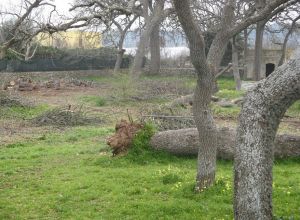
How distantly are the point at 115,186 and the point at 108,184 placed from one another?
0.20 metres

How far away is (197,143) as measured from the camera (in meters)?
10.6

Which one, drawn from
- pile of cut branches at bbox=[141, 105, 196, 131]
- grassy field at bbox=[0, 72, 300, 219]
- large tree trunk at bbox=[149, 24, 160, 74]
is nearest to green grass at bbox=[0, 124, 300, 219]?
grassy field at bbox=[0, 72, 300, 219]

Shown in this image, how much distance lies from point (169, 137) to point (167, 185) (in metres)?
2.36

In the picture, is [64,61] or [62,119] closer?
[62,119]

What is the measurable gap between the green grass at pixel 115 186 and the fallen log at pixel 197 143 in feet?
0.53

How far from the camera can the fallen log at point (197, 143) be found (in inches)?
406

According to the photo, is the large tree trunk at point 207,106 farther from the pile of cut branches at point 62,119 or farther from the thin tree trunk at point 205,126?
the pile of cut branches at point 62,119

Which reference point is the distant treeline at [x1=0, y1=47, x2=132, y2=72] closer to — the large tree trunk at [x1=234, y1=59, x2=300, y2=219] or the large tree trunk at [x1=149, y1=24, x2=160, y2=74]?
the large tree trunk at [x1=149, y1=24, x2=160, y2=74]

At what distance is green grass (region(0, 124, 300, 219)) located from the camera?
23.2ft

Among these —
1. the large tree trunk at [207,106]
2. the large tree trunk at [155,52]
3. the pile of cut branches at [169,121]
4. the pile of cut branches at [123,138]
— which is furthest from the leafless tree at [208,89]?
the large tree trunk at [155,52]

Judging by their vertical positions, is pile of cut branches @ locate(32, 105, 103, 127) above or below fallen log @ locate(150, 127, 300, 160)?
below

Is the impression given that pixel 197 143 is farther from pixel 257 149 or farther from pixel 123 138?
pixel 257 149

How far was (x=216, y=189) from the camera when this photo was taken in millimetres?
7750

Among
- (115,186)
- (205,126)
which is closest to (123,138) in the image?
(115,186)
